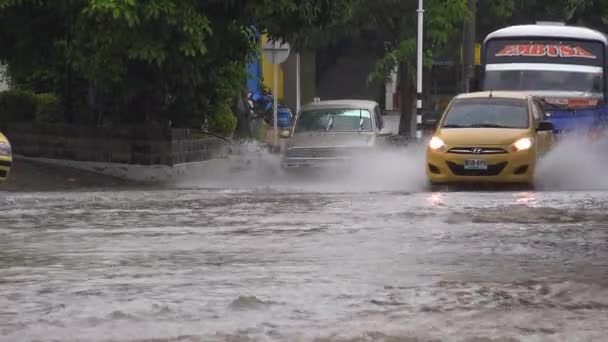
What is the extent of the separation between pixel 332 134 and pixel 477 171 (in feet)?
13.9

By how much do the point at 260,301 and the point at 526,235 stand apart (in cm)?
469

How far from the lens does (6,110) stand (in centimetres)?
2522

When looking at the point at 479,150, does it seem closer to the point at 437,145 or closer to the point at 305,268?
the point at 437,145

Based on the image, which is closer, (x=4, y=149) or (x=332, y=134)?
(x=4, y=149)

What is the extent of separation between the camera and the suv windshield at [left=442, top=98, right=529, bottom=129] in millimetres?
20938

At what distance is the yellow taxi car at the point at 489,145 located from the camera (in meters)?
20.0

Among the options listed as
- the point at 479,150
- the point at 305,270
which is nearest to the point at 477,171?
the point at 479,150

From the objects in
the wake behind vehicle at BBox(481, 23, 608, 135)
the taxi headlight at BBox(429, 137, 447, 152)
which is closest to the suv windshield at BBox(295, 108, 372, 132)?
the taxi headlight at BBox(429, 137, 447, 152)

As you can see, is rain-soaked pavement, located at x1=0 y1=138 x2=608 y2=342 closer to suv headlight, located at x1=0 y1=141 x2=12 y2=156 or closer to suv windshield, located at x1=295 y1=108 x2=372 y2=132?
suv headlight, located at x1=0 y1=141 x2=12 y2=156

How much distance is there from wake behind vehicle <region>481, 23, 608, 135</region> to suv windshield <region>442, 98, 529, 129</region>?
17.5 feet

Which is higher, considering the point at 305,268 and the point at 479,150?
the point at 479,150

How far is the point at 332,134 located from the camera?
23703 mm

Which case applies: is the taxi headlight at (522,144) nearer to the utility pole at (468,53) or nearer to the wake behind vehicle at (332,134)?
the wake behind vehicle at (332,134)

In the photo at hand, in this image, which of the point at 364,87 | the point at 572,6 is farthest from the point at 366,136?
the point at 364,87
